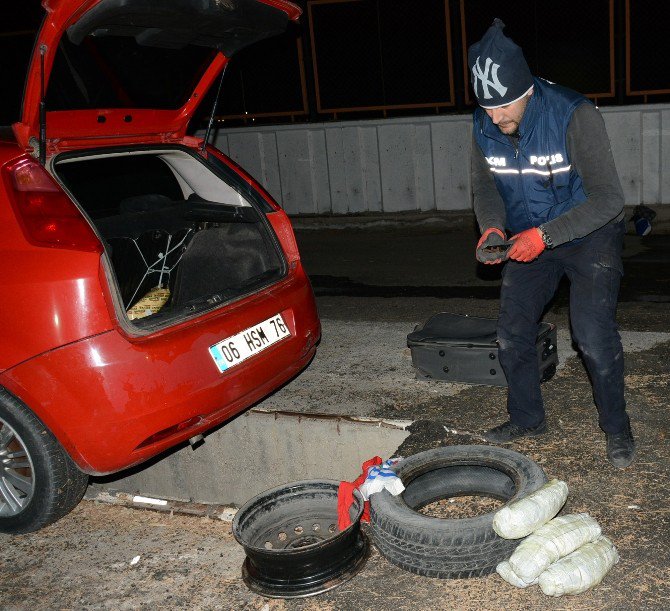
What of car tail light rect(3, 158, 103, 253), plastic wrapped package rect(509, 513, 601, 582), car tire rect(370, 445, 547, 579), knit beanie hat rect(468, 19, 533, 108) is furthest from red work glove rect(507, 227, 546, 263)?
car tail light rect(3, 158, 103, 253)

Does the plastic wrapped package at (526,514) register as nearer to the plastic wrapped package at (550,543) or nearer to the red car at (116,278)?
the plastic wrapped package at (550,543)

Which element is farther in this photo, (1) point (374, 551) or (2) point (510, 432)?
(2) point (510, 432)

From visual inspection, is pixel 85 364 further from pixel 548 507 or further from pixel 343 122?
pixel 343 122

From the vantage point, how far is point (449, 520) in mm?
3262

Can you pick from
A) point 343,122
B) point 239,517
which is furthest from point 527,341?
point 343,122

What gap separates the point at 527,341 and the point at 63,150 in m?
2.34

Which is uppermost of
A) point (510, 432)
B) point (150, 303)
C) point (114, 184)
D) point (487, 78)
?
point (487, 78)

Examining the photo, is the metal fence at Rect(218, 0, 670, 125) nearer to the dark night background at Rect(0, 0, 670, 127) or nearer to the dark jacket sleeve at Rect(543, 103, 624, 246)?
the dark night background at Rect(0, 0, 670, 127)

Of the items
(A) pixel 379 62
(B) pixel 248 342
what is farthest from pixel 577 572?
(A) pixel 379 62

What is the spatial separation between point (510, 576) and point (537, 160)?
177cm

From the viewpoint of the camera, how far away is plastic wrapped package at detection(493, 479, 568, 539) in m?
3.13

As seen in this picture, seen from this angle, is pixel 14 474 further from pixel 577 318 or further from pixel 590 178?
pixel 590 178

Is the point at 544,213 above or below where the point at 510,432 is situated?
above

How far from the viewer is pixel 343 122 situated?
1170cm
